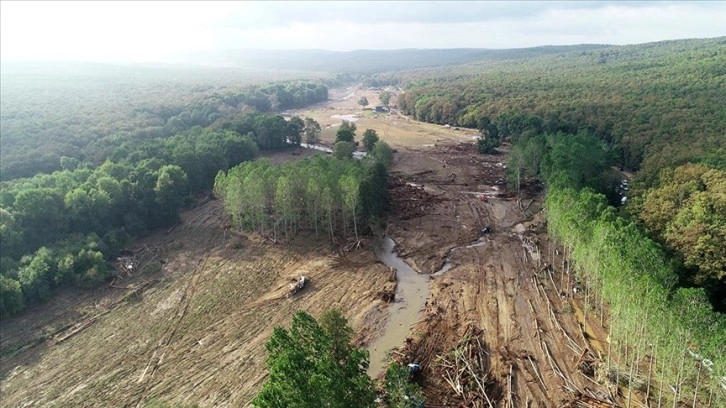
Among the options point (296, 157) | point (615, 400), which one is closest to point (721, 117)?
point (615, 400)

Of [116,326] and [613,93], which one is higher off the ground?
[613,93]

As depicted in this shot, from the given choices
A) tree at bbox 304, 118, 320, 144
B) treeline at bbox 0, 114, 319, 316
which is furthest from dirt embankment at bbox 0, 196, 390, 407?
tree at bbox 304, 118, 320, 144

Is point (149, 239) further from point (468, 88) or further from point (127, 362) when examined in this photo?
point (468, 88)

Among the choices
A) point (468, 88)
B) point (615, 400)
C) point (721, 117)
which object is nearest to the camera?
point (615, 400)

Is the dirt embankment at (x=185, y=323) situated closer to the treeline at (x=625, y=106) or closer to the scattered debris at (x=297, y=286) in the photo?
the scattered debris at (x=297, y=286)

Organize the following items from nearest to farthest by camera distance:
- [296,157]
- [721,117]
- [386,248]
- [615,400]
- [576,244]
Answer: [615,400] → [576,244] → [386,248] → [721,117] → [296,157]

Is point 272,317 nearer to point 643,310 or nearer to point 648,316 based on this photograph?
point 643,310

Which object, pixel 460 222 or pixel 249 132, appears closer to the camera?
pixel 460 222

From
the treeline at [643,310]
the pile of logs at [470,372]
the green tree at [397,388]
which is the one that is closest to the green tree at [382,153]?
the treeline at [643,310]

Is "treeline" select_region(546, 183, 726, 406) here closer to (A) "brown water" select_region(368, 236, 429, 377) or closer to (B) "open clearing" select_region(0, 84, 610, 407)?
(B) "open clearing" select_region(0, 84, 610, 407)
